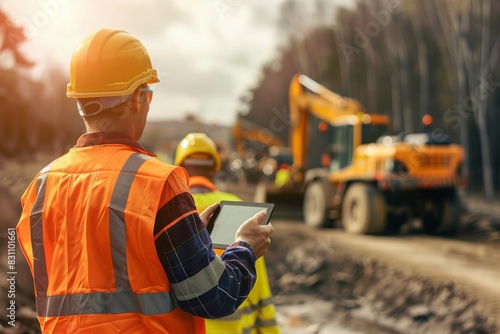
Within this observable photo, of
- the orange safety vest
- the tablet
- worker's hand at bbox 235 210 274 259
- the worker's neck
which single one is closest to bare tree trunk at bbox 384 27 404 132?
the tablet

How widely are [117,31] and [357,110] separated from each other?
12.0 meters

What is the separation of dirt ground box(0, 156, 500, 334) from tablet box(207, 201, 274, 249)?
4295 mm

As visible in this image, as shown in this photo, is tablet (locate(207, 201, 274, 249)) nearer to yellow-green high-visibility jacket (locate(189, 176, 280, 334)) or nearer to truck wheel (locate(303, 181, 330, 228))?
yellow-green high-visibility jacket (locate(189, 176, 280, 334))

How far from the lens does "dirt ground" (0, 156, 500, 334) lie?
7.30m

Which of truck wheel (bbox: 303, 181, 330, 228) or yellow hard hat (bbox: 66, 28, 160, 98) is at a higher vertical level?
yellow hard hat (bbox: 66, 28, 160, 98)

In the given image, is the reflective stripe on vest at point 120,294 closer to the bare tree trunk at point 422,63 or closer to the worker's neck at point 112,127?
the worker's neck at point 112,127

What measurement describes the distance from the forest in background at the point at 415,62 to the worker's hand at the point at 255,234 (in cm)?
1424

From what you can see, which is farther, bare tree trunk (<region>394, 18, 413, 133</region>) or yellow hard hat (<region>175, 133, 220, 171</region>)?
A: bare tree trunk (<region>394, 18, 413, 133</region>)

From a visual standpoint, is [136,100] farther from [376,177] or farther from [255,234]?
[376,177]

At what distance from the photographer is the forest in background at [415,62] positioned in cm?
1983

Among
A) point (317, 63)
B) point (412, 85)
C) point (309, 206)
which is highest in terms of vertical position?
point (317, 63)

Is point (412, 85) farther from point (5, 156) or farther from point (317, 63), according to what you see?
point (5, 156)

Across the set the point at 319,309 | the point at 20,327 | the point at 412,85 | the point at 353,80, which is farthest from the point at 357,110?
the point at 353,80

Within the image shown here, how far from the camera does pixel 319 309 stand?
351 inches
